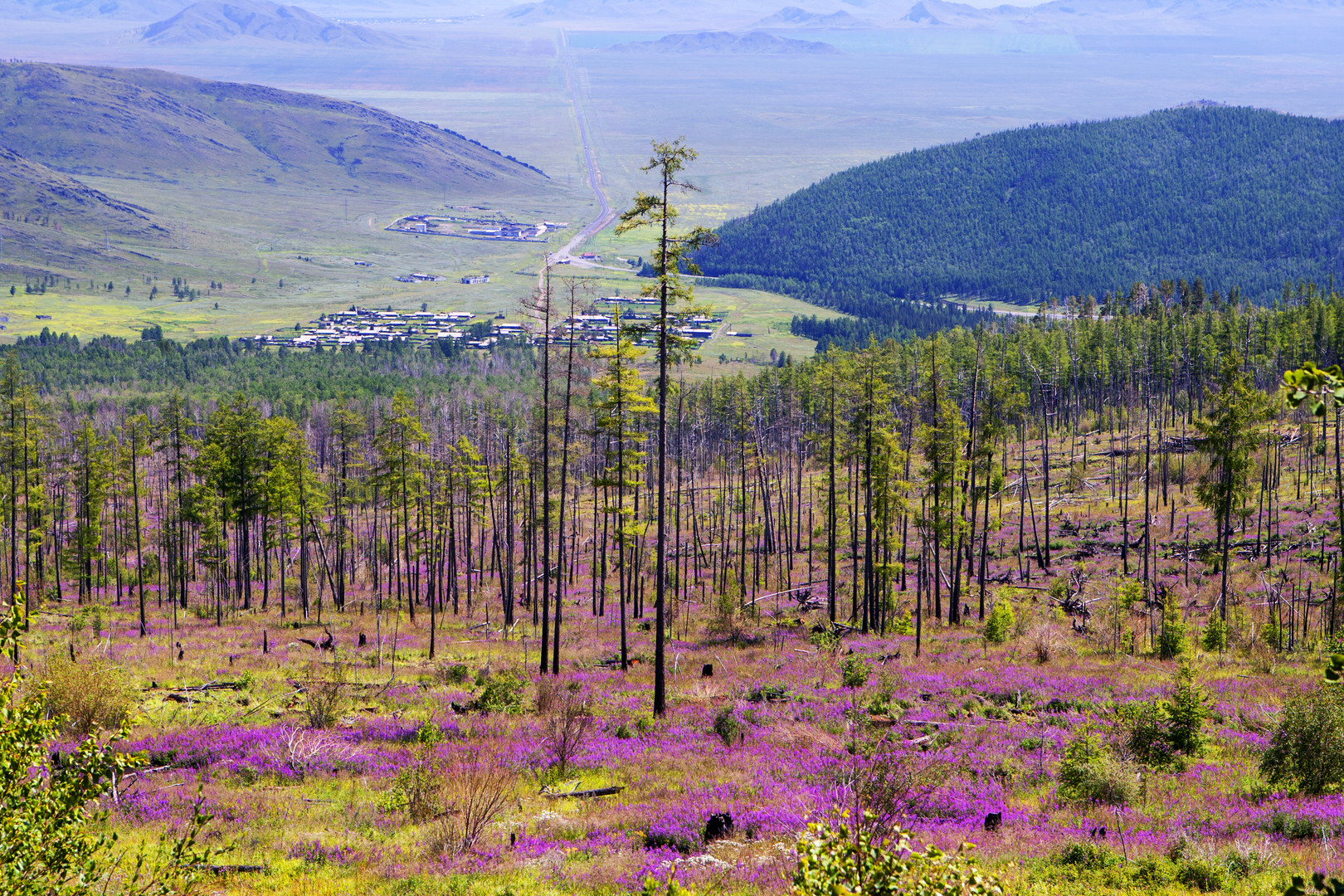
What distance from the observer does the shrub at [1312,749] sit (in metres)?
17.4

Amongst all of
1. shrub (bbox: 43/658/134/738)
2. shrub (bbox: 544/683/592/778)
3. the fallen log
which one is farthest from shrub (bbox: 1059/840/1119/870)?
shrub (bbox: 43/658/134/738)

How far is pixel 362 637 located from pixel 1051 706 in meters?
28.8

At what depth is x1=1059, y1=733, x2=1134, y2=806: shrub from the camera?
17.4 m

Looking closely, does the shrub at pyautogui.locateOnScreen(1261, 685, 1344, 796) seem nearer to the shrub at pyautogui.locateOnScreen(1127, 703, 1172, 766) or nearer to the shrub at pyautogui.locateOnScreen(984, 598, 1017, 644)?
the shrub at pyautogui.locateOnScreen(1127, 703, 1172, 766)

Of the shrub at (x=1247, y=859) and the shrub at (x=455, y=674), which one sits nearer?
the shrub at (x=1247, y=859)

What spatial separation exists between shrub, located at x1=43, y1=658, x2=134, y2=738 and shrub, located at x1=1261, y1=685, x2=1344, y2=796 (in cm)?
2518

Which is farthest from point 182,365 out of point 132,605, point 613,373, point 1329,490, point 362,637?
point 1329,490

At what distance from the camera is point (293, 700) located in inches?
1041

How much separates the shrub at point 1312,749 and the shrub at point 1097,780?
302 centimetres

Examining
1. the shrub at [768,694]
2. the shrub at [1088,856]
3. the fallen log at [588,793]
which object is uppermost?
the shrub at [1088,856]

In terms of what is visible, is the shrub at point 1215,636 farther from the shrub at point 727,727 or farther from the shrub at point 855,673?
the shrub at point 727,727

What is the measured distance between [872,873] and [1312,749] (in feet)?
51.8

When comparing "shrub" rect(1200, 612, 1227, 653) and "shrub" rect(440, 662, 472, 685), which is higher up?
"shrub" rect(1200, 612, 1227, 653)

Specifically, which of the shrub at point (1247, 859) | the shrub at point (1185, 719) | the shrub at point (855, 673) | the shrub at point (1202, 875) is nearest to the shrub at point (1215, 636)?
the shrub at point (855, 673)
